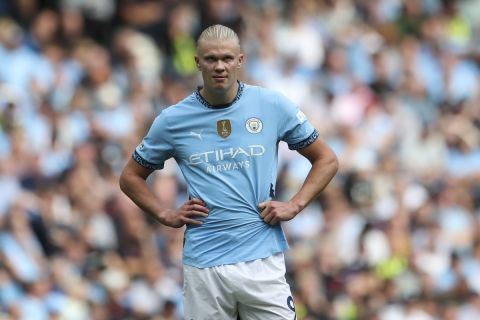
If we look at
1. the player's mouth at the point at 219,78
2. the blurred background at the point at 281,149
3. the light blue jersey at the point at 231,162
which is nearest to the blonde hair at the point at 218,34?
the player's mouth at the point at 219,78

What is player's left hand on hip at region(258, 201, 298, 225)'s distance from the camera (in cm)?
745

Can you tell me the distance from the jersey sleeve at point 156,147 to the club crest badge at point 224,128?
11.6 inches

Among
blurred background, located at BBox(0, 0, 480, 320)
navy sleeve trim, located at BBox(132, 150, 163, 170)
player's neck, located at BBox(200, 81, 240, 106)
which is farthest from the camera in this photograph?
blurred background, located at BBox(0, 0, 480, 320)

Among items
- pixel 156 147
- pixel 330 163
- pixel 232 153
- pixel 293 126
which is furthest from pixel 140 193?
pixel 330 163

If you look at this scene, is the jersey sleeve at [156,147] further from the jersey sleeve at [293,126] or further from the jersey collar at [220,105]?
the jersey sleeve at [293,126]

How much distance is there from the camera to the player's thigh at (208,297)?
24.6ft

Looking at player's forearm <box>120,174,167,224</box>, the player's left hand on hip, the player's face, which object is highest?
the player's face

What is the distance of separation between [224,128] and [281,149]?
7692mm

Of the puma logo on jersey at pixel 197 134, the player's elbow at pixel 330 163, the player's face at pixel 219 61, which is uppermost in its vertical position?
the player's face at pixel 219 61

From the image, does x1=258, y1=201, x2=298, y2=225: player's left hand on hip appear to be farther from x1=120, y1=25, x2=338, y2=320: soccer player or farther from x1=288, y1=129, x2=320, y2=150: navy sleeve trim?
x1=288, y1=129, x2=320, y2=150: navy sleeve trim

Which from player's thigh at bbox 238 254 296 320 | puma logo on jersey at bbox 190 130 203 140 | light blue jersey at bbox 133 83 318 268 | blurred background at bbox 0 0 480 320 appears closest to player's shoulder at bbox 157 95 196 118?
light blue jersey at bbox 133 83 318 268

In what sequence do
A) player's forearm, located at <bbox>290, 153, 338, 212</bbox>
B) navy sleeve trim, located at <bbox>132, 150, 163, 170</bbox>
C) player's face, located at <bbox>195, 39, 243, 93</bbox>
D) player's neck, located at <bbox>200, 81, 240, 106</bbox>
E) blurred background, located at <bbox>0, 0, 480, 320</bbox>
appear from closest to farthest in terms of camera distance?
player's face, located at <bbox>195, 39, 243, 93</bbox>
player's neck, located at <bbox>200, 81, 240, 106</bbox>
player's forearm, located at <bbox>290, 153, 338, 212</bbox>
navy sleeve trim, located at <bbox>132, 150, 163, 170</bbox>
blurred background, located at <bbox>0, 0, 480, 320</bbox>

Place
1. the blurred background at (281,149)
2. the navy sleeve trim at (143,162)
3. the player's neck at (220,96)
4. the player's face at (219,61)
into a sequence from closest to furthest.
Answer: the player's face at (219,61)
the player's neck at (220,96)
the navy sleeve trim at (143,162)
the blurred background at (281,149)

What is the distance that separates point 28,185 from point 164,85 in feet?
8.68
